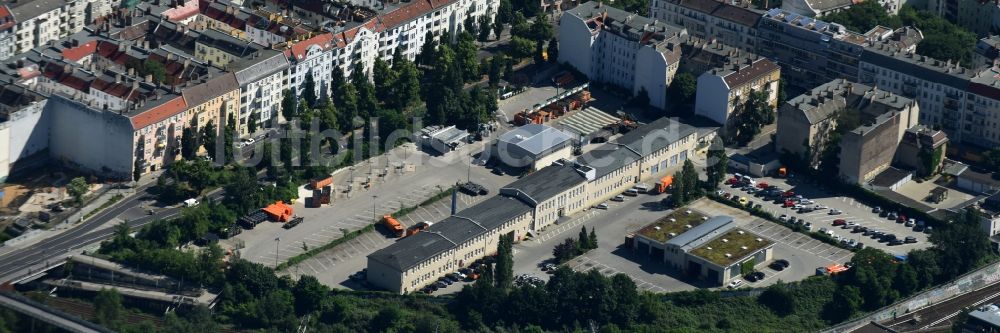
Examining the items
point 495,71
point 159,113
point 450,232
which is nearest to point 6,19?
point 159,113

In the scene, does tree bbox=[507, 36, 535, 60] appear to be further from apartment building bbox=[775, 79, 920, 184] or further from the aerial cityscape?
apartment building bbox=[775, 79, 920, 184]

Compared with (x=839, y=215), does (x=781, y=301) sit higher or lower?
lower

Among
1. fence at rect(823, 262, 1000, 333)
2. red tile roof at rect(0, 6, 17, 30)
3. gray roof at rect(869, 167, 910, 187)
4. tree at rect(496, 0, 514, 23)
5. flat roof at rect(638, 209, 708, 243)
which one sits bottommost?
fence at rect(823, 262, 1000, 333)

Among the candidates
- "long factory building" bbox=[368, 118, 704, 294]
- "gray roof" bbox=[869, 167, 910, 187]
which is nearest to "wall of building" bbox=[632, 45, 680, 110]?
"long factory building" bbox=[368, 118, 704, 294]

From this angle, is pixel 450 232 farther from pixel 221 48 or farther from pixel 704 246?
pixel 221 48

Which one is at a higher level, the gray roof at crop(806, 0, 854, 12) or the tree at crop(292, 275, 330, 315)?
the gray roof at crop(806, 0, 854, 12)

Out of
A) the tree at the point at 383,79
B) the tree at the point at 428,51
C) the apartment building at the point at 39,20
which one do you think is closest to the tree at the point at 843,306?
the tree at the point at 383,79
